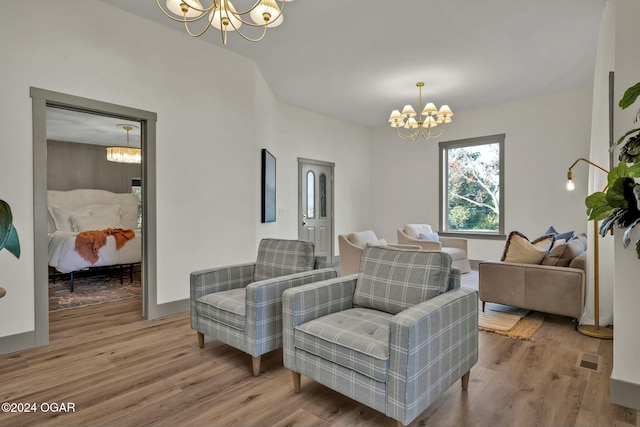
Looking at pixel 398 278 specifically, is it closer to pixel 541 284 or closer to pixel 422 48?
pixel 541 284

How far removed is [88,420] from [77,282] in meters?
4.21

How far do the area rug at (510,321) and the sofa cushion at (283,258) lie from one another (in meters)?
1.81

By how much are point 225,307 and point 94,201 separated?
6252mm

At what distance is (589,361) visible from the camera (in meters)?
2.64

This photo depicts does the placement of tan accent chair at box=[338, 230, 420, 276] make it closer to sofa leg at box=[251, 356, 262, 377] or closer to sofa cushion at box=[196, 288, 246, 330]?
sofa cushion at box=[196, 288, 246, 330]

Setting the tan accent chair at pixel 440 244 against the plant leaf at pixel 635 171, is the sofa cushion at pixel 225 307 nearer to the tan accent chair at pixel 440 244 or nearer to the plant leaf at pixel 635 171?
the plant leaf at pixel 635 171

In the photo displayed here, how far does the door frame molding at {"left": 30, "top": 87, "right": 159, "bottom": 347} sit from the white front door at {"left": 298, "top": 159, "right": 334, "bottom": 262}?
10.7 feet

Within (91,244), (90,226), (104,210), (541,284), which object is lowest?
(541,284)

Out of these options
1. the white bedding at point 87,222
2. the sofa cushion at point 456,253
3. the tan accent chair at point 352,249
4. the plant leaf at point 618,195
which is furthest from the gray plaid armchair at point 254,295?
the sofa cushion at point 456,253

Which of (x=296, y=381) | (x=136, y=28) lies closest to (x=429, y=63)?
(x=136, y=28)

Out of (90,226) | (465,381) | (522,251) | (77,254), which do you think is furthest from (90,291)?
(522,251)

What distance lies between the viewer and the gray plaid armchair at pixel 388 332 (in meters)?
1.68

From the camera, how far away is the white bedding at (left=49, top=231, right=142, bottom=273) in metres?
4.93

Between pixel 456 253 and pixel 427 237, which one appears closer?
pixel 456 253
